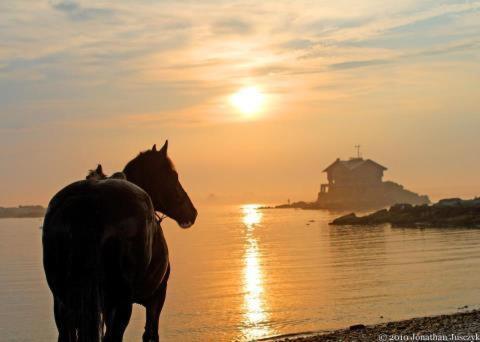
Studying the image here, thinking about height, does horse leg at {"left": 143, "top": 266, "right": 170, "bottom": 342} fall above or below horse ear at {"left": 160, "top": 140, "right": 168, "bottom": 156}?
below

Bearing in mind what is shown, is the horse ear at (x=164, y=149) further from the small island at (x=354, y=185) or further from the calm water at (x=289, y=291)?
the small island at (x=354, y=185)

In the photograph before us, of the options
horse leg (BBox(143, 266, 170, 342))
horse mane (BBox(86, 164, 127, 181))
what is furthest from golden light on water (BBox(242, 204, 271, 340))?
horse mane (BBox(86, 164, 127, 181))

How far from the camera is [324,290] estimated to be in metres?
23.3

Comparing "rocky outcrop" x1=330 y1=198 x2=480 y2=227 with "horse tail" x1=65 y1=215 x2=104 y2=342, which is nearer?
"horse tail" x1=65 y1=215 x2=104 y2=342

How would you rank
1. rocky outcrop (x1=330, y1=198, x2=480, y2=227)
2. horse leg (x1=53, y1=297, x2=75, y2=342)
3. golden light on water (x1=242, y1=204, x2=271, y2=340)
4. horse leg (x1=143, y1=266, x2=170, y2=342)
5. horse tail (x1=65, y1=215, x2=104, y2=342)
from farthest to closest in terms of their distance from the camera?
1. rocky outcrop (x1=330, y1=198, x2=480, y2=227)
2. golden light on water (x1=242, y1=204, x2=271, y2=340)
3. horse leg (x1=143, y1=266, x2=170, y2=342)
4. horse leg (x1=53, y1=297, x2=75, y2=342)
5. horse tail (x1=65, y1=215, x2=104, y2=342)

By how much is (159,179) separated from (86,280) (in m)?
2.42

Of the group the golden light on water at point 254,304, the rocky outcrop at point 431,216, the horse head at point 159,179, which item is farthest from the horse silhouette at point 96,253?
the rocky outcrop at point 431,216

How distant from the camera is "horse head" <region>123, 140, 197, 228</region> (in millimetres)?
7078

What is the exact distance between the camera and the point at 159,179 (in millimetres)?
7176

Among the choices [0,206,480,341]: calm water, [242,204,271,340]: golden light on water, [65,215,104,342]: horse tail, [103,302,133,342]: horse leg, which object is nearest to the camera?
[65,215,104,342]: horse tail

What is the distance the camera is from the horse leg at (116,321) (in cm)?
516

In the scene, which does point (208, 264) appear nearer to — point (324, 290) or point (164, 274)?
point (324, 290)

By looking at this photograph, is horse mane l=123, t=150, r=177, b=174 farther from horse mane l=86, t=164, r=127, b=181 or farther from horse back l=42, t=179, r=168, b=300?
horse back l=42, t=179, r=168, b=300

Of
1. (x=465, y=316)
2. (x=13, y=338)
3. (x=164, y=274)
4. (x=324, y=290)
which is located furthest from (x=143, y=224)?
(x=324, y=290)
